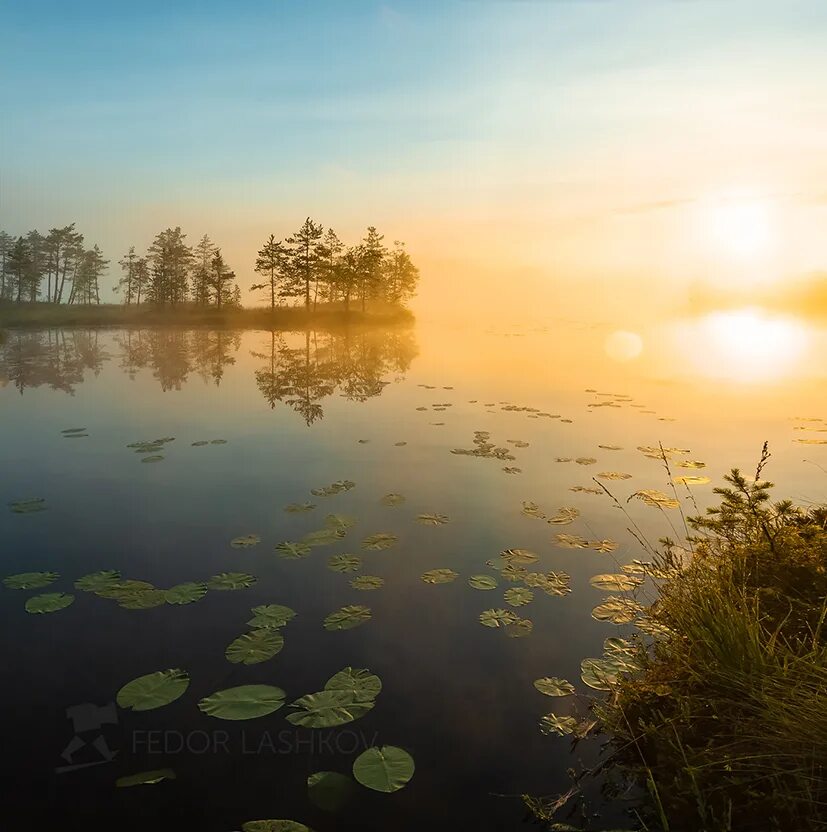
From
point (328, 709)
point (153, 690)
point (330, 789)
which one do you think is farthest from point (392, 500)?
point (330, 789)

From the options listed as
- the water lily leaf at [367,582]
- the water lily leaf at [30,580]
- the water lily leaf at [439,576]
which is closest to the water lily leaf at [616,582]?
the water lily leaf at [439,576]

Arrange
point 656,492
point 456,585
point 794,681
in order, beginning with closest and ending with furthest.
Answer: point 794,681 → point 456,585 → point 656,492

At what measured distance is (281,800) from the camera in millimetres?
4105

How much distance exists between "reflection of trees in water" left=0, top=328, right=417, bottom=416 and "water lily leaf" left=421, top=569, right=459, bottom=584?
9.74 m

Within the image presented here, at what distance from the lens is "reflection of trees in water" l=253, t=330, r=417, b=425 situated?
2045cm

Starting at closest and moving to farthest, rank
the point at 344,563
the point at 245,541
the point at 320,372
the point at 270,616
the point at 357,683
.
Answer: the point at 357,683 → the point at 270,616 → the point at 344,563 → the point at 245,541 → the point at 320,372

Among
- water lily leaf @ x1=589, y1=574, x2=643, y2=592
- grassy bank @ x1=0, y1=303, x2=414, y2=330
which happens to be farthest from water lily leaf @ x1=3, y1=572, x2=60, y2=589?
grassy bank @ x1=0, y1=303, x2=414, y2=330

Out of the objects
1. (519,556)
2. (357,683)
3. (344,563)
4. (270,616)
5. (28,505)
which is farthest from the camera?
(28,505)

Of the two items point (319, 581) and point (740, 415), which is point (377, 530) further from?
point (740, 415)

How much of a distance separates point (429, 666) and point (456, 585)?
5.45 feet

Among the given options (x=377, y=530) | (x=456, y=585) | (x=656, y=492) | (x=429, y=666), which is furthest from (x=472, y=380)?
(x=429, y=666)

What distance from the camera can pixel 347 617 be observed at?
6336 millimetres

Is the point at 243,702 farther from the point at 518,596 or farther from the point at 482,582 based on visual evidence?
the point at 518,596

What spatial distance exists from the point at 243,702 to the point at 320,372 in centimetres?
2280
